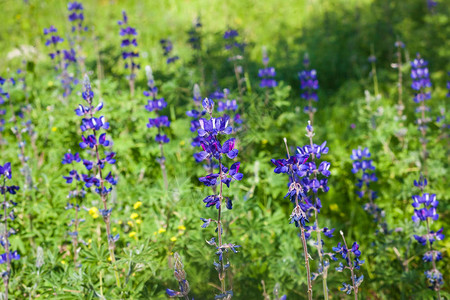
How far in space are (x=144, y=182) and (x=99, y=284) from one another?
45.4 inches

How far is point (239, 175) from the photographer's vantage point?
1527mm

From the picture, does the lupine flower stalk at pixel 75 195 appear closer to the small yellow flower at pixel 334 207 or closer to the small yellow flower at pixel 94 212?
the small yellow flower at pixel 94 212

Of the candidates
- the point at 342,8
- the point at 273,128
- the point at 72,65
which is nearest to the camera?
the point at 273,128

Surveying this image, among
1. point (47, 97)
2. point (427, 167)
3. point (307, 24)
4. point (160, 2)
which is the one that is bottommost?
point (427, 167)

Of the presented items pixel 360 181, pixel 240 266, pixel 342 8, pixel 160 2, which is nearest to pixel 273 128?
pixel 360 181

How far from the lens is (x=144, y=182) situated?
330cm

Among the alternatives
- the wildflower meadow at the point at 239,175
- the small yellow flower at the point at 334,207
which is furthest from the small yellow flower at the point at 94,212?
the small yellow flower at the point at 334,207

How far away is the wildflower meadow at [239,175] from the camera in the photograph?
2.14 meters

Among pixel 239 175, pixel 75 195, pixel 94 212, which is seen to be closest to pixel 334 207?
pixel 94 212

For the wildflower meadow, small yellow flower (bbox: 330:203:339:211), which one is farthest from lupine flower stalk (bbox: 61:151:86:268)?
small yellow flower (bbox: 330:203:339:211)

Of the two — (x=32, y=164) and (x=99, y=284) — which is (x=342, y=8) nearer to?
(x=32, y=164)

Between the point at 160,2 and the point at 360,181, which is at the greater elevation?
the point at 160,2

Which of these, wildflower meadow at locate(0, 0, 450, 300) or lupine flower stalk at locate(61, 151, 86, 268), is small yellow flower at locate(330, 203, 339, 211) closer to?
wildflower meadow at locate(0, 0, 450, 300)

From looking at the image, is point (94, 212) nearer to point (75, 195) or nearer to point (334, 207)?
point (75, 195)
